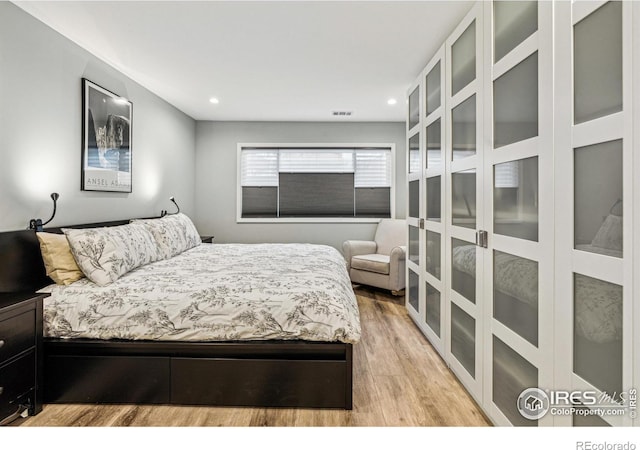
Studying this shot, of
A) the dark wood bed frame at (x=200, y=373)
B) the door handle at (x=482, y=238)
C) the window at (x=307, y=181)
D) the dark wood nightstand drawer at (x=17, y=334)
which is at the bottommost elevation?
the dark wood bed frame at (x=200, y=373)

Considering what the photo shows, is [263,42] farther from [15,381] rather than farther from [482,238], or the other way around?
[15,381]

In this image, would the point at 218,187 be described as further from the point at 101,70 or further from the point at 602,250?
the point at 602,250

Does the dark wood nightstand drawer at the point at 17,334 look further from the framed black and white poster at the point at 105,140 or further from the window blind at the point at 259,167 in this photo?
the window blind at the point at 259,167

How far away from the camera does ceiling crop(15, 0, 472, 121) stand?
7.26 ft

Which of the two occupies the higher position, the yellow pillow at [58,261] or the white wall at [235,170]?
the white wall at [235,170]

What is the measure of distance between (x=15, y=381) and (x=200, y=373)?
36.9 inches

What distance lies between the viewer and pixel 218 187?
5.22 m

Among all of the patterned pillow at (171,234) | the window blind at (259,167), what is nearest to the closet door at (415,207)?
the window blind at (259,167)

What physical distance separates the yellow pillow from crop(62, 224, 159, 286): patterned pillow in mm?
Answer: 62

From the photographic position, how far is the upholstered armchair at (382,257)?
428 centimetres

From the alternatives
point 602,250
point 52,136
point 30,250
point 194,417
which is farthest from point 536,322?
point 52,136

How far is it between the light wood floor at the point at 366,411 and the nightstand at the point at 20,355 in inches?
4.9

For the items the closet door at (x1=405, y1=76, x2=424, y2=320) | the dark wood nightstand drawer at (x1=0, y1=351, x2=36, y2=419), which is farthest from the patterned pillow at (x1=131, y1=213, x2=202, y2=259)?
the closet door at (x1=405, y1=76, x2=424, y2=320)

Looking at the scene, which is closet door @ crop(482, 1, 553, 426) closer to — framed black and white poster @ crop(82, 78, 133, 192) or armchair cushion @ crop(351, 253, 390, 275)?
armchair cushion @ crop(351, 253, 390, 275)
